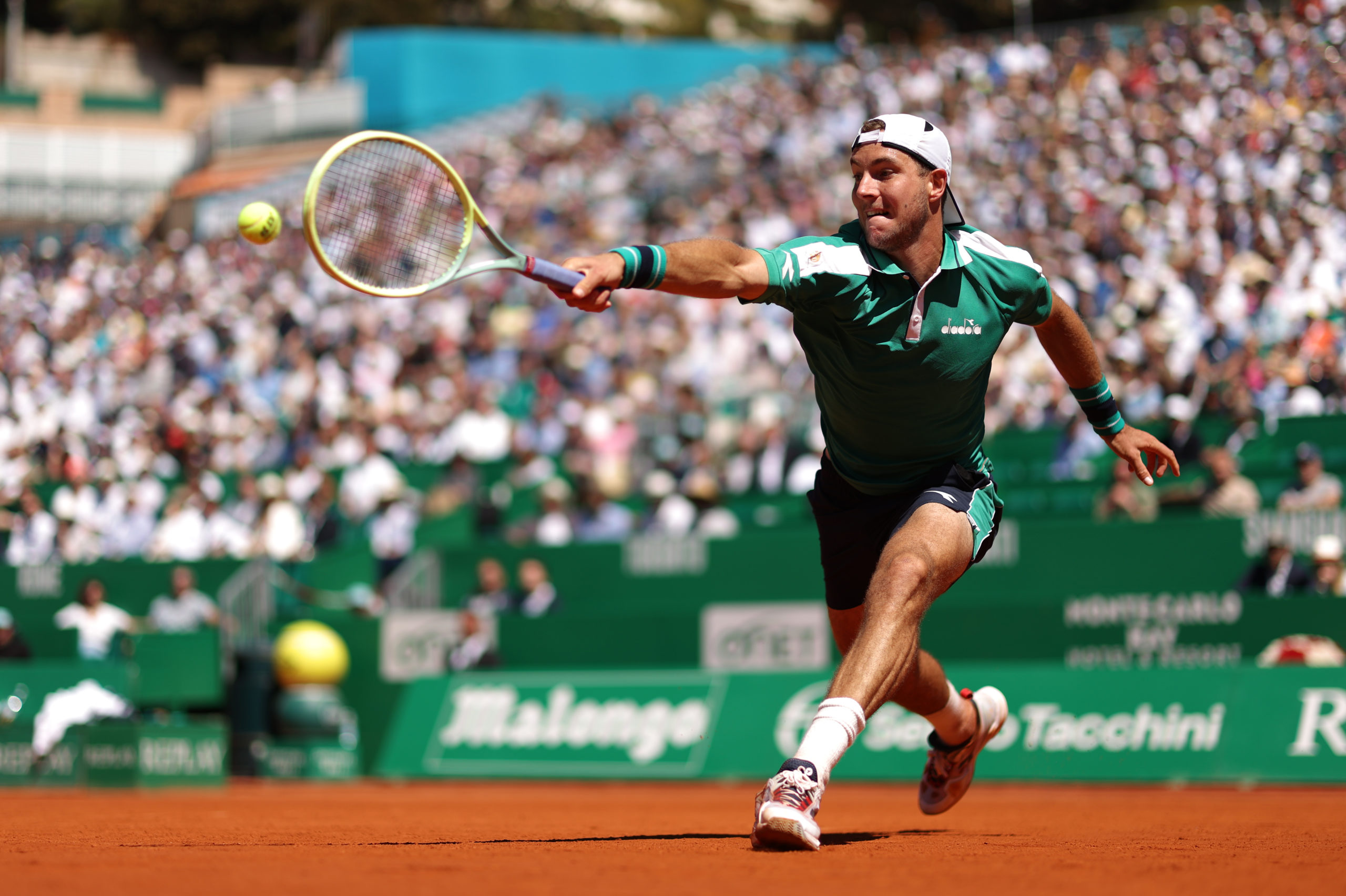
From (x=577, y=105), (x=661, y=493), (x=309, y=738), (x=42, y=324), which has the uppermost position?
(x=577, y=105)

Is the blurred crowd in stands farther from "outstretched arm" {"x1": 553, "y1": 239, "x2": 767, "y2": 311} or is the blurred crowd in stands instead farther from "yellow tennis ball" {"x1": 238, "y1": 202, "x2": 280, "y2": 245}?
"yellow tennis ball" {"x1": 238, "y1": 202, "x2": 280, "y2": 245}

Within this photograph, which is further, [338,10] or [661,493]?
[338,10]

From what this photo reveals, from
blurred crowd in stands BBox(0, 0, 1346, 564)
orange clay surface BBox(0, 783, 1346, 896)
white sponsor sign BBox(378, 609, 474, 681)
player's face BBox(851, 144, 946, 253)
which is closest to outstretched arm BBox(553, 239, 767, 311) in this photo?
player's face BBox(851, 144, 946, 253)

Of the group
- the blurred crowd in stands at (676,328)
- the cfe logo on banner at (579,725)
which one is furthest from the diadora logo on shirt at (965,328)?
the blurred crowd in stands at (676,328)

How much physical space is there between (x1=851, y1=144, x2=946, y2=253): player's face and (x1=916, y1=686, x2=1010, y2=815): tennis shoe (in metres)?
2.04

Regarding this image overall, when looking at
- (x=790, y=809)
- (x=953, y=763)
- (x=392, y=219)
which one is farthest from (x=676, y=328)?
(x=790, y=809)

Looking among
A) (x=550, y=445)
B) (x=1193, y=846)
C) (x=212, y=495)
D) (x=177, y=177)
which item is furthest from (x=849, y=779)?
(x=177, y=177)

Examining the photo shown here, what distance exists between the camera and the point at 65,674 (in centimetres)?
1320

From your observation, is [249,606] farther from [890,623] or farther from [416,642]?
[890,623]

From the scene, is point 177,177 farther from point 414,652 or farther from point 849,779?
point 849,779

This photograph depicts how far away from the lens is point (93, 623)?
14797 mm

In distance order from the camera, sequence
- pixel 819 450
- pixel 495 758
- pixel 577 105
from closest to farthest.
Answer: pixel 495 758, pixel 819 450, pixel 577 105

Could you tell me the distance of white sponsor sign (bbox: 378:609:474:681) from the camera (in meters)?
13.9

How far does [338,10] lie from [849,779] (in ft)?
183
